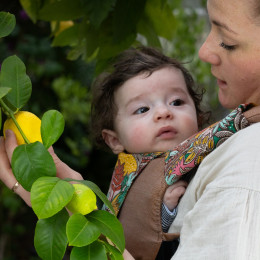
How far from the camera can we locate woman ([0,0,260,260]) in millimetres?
982

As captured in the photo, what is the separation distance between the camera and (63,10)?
1.90 meters

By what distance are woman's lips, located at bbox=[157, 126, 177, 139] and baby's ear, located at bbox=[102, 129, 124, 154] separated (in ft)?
0.62

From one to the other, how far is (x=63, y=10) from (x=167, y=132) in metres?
0.57

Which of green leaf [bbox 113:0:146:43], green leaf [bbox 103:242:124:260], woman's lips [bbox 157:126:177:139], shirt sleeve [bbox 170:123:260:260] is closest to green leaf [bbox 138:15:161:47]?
green leaf [bbox 113:0:146:43]

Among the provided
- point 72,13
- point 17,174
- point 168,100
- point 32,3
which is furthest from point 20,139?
point 32,3

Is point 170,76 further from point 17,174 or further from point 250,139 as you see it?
point 17,174

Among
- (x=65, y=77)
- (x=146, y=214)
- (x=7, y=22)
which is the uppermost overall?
(x=7, y=22)

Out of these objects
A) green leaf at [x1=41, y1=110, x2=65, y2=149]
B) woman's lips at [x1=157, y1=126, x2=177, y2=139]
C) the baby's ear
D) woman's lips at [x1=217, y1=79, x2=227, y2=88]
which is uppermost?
green leaf at [x1=41, y1=110, x2=65, y2=149]

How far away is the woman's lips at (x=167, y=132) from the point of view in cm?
164

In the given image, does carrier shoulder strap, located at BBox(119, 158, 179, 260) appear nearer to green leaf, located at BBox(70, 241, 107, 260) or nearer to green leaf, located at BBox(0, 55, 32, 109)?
green leaf, located at BBox(70, 241, 107, 260)

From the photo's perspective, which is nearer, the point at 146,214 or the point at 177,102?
the point at 146,214

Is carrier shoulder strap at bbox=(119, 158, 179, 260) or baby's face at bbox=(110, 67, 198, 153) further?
baby's face at bbox=(110, 67, 198, 153)

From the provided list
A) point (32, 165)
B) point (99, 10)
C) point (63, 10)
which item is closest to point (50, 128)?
point (32, 165)

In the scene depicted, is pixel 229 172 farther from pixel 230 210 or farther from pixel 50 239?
pixel 50 239
